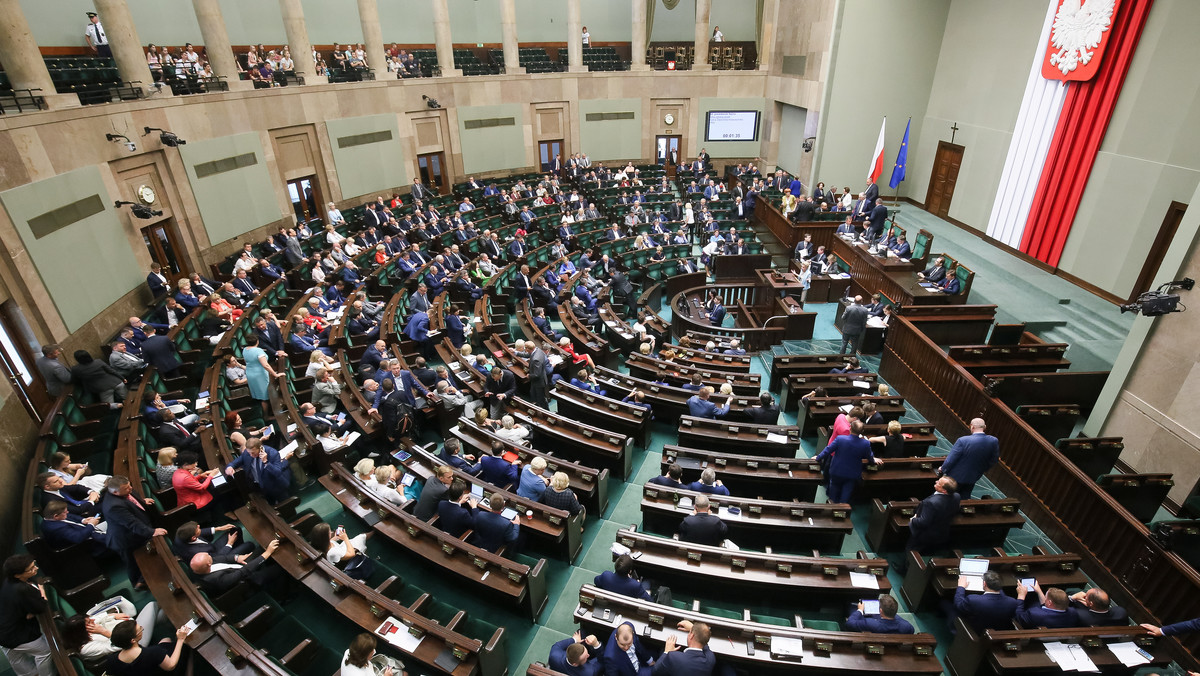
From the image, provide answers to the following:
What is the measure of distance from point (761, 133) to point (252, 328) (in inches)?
840

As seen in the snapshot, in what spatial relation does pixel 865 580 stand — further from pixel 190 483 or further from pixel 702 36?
pixel 702 36

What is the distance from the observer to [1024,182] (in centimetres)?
1391

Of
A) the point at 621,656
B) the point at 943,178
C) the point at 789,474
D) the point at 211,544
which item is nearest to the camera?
the point at 621,656

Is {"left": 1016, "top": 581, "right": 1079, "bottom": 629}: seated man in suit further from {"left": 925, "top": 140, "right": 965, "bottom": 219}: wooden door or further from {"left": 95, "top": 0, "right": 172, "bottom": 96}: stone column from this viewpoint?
{"left": 95, "top": 0, "right": 172, "bottom": 96}: stone column

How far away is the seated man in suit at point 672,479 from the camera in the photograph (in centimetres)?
603

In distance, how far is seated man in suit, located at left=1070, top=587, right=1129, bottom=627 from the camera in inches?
184

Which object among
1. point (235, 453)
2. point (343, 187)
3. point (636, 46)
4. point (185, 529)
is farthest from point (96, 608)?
point (636, 46)

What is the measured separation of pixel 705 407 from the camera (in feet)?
25.3

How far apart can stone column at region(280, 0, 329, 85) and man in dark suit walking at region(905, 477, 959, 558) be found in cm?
1790

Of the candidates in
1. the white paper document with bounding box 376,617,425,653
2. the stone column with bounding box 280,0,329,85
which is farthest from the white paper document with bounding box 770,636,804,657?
the stone column with bounding box 280,0,329,85

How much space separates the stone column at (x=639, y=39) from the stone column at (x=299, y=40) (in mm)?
12093

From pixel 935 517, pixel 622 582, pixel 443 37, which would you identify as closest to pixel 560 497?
pixel 622 582

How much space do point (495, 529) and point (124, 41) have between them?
508 inches

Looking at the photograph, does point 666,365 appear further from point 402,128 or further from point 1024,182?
point 402,128
